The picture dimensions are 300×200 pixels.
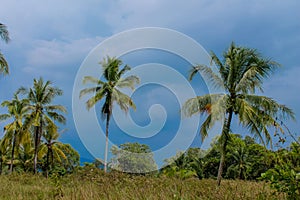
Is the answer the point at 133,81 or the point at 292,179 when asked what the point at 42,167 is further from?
the point at 292,179

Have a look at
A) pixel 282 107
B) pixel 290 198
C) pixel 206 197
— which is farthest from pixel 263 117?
pixel 290 198

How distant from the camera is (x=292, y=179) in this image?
11.6ft

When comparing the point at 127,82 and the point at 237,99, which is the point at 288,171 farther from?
the point at 127,82

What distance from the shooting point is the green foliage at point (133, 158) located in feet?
157

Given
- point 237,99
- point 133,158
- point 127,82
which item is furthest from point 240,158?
point 237,99

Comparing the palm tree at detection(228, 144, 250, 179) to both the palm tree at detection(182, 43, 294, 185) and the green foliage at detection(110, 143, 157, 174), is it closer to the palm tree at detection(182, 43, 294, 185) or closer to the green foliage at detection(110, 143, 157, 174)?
the green foliage at detection(110, 143, 157, 174)

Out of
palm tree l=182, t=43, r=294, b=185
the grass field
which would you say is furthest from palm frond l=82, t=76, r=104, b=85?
the grass field

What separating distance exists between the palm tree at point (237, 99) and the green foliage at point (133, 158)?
27.8 meters

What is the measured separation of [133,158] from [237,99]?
33.3 metres

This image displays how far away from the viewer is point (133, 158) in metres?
50.5

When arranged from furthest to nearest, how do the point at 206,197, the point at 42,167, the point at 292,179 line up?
the point at 42,167 → the point at 206,197 → the point at 292,179

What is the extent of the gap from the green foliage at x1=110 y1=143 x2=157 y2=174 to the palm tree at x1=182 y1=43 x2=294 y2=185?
2776cm

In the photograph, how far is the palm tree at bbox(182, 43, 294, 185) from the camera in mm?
18266

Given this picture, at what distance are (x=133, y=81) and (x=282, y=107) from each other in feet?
52.8
